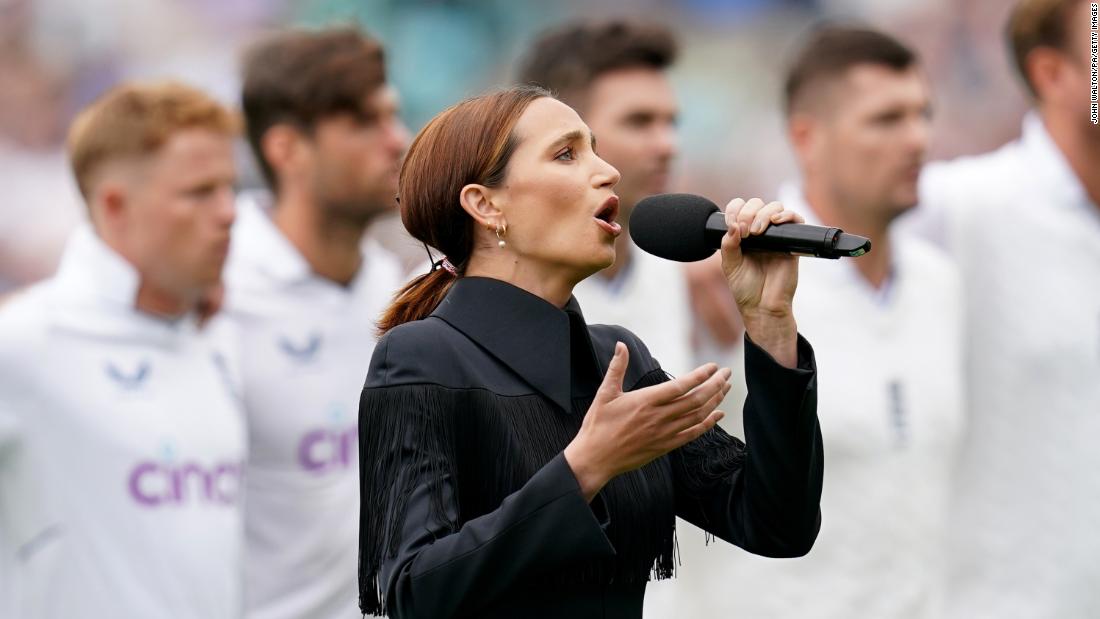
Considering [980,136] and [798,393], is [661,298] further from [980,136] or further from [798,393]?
[980,136]

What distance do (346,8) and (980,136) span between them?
4110 millimetres

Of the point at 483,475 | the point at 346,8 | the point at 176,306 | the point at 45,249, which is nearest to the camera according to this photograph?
the point at 483,475

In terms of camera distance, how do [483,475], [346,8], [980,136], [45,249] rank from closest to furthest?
[483,475], [45,249], [346,8], [980,136]

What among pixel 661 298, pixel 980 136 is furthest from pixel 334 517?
pixel 980 136

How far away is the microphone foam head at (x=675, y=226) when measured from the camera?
293 cm

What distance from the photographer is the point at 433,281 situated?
10.3 ft

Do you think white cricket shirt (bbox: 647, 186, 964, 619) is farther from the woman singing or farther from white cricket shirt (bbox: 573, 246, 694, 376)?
the woman singing

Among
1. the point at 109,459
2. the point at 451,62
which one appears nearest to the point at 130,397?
the point at 109,459

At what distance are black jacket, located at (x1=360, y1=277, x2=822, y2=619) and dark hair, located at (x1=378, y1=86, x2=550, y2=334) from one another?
0.10 metres

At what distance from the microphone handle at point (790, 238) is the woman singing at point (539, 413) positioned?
24 mm

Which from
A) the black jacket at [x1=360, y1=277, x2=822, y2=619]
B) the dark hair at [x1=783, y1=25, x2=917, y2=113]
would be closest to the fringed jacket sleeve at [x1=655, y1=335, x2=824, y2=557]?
the black jacket at [x1=360, y1=277, x2=822, y2=619]

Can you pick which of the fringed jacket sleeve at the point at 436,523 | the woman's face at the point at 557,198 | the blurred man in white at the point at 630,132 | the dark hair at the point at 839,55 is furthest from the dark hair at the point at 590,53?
the fringed jacket sleeve at the point at 436,523

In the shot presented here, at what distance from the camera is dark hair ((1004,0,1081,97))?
6.52 m

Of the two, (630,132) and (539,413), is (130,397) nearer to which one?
(630,132)
